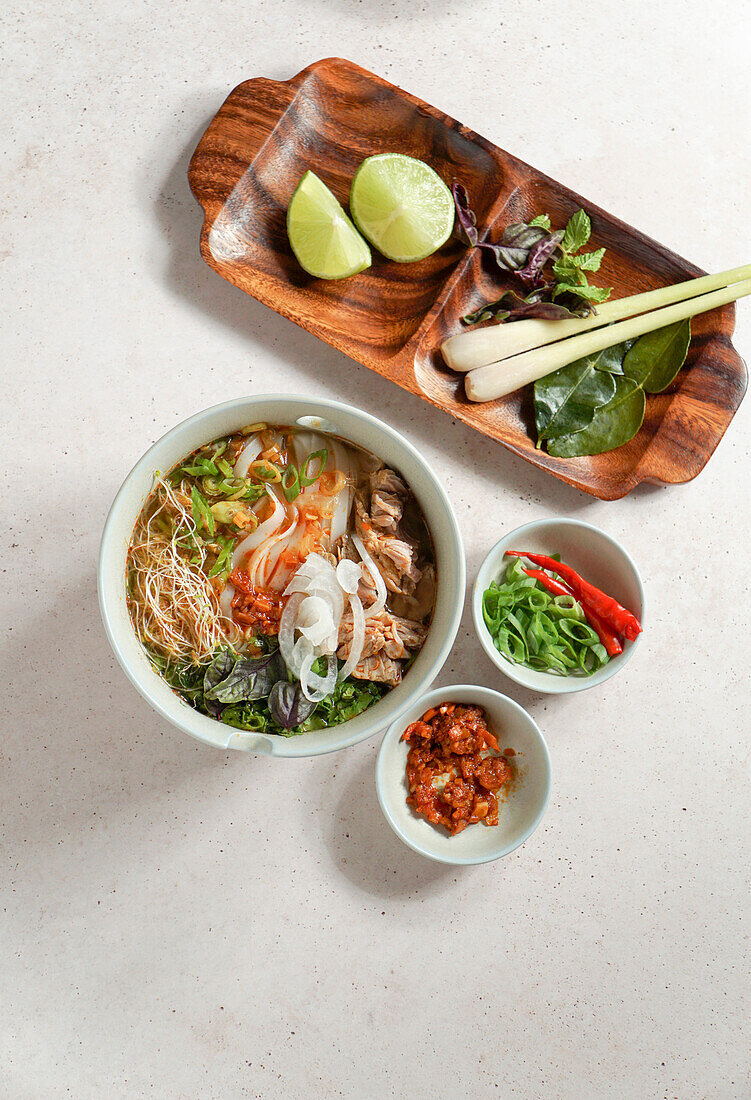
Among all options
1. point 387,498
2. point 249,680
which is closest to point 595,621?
point 387,498

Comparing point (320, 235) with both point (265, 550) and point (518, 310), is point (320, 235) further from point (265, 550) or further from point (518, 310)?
point (265, 550)

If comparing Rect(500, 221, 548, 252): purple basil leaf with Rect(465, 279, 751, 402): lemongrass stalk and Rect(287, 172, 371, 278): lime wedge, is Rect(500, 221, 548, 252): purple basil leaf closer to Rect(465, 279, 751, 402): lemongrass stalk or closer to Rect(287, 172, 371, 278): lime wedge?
Rect(465, 279, 751, 402): lemongrass stalk

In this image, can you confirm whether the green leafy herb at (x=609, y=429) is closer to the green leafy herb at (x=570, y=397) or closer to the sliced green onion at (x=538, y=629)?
the green leafy herb at (x=570, y=397)

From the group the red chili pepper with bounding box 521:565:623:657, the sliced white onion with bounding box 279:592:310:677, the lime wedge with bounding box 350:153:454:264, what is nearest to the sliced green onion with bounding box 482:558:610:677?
the red chili pepper with bounding box 521:565:623:657

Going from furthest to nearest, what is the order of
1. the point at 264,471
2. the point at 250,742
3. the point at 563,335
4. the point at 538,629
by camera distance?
the point at 563,335, the point at 538,629, the point at 264,471, the point at 250,742

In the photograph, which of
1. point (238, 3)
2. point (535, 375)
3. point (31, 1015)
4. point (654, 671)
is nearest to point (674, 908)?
point (654, 671)

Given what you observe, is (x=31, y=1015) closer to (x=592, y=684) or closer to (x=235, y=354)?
(x=592, y=684)
